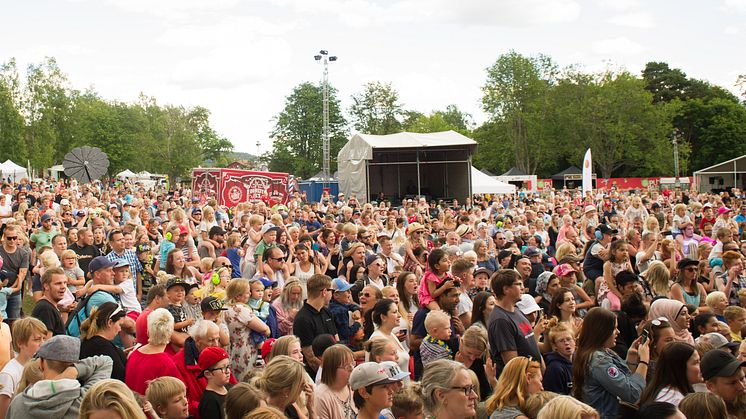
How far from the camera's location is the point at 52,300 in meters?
5.65

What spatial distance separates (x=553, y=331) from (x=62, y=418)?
321cm

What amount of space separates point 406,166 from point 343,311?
25.6m

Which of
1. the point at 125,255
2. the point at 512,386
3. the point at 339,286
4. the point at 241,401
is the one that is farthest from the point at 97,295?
the point at 512,386

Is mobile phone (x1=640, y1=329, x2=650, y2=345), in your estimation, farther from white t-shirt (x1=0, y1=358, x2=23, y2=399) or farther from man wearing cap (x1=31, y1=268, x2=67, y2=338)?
man wearing cap (x1=31, y1=268, x2=67, y2=338)

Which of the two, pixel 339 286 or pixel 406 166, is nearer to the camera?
pixel 339 286

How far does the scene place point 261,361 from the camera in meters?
5.61

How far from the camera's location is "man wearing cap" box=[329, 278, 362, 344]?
6.02 m

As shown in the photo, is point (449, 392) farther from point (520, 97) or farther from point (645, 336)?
point (520, 97)

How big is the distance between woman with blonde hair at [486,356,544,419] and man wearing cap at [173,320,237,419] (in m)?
1.90

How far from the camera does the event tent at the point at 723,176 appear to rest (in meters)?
38.2

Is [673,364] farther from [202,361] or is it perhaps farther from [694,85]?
[694,85]

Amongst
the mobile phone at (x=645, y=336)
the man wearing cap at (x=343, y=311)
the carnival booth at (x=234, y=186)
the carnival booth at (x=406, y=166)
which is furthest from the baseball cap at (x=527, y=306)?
the carnival booth at (x=406, y=166)

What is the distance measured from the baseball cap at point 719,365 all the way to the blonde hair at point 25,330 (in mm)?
4179

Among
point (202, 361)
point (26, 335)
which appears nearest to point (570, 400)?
point (202, 361)
